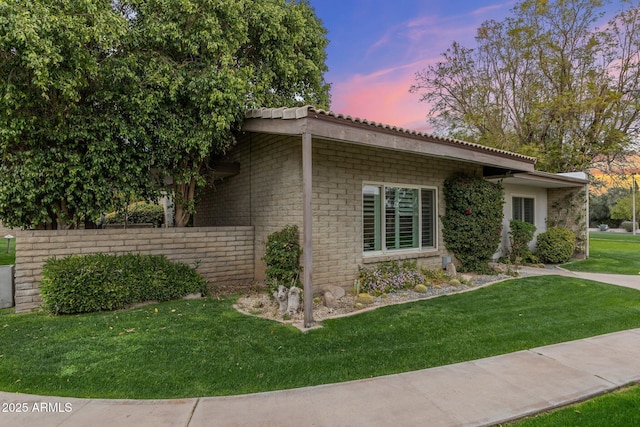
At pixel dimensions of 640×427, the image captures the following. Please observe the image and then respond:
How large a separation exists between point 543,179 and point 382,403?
11.0 metres

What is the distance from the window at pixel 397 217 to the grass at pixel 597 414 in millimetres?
4963

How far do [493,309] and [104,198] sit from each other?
738 cm

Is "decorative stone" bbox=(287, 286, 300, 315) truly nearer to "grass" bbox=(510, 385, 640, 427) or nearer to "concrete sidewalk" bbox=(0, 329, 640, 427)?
"concrete sidewalk" bbox=(0, 329, 640, 427)

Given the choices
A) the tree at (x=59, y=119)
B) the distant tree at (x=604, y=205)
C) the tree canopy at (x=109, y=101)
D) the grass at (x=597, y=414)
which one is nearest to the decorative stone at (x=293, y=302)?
the tree canopy at (x=109, y=101)

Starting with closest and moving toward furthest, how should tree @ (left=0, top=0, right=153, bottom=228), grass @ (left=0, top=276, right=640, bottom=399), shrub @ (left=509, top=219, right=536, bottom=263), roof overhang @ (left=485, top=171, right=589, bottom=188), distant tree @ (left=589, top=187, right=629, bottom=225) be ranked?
grass @ (left=0, top=276, right=640, bottom=399) < tree @ (left=0, top=0, right=153, bottom=228) < roof overhang @ (left=485, top=171, right=589, bottom=188) < shrub @ (left=509, top=219, right=536, bottom=263) < distant tree @ (left=589, top=187, right=629, bottom=225)

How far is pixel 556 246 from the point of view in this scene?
11.6 metres

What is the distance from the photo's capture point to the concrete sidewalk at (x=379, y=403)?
2.71 meters

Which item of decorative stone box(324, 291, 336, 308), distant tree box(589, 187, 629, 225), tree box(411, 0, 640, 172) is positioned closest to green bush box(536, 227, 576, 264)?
tree box(411, 0, 640, 172)

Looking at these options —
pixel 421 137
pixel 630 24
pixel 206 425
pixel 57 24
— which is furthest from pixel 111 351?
pixel 630 24

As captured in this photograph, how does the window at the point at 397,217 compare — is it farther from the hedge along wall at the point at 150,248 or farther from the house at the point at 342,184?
the hedge along wall at the point at 150,248

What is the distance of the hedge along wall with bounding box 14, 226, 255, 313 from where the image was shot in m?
5.88

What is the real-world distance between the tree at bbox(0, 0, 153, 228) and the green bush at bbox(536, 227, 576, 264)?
12.5 m

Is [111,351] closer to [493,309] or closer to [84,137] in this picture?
[84,137]

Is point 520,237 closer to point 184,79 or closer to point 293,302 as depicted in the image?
point 293,302
